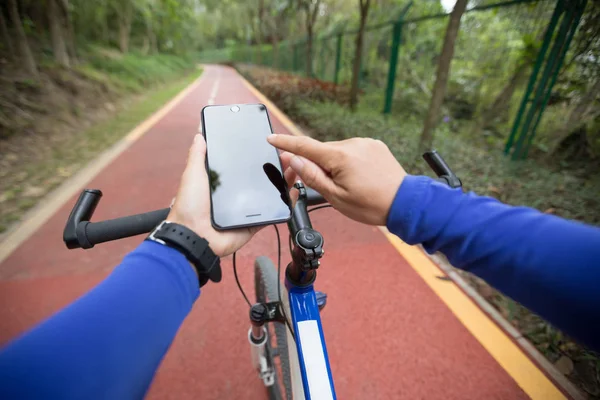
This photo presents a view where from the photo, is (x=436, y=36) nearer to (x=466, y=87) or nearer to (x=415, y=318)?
(x=466, y=87)

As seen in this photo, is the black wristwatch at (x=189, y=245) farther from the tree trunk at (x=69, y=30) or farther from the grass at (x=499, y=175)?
the tree trunk at (x=69, y=30)

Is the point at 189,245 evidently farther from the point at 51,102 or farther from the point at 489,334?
the point at 51,102

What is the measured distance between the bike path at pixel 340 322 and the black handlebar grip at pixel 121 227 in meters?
1.27

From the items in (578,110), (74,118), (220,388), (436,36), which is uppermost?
(436,36)

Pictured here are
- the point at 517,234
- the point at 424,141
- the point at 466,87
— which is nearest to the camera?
the point at 517,234

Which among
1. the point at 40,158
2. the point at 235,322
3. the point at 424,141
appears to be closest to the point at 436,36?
the point at 424,141

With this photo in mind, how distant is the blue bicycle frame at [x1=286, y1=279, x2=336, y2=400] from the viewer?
0.88 metres

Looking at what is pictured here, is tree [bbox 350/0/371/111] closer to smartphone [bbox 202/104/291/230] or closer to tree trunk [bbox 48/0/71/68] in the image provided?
smartphone [bbox 202/104/291/230]

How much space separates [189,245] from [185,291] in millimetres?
105

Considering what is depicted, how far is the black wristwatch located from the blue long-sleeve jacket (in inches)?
0.8

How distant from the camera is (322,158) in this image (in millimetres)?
838

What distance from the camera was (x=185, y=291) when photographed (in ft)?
2.21

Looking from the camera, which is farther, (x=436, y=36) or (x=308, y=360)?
(x=436, y=36)

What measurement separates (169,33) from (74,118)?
25575mm
